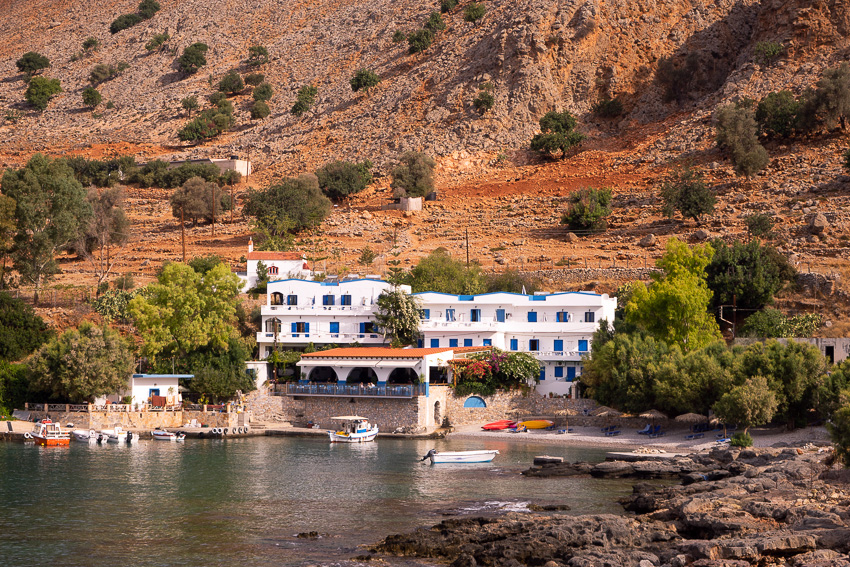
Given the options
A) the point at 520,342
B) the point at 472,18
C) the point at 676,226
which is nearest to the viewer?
the point at 520,342

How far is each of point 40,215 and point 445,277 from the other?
95.9 feet

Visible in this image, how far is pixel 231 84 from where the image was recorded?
134375 millimetres

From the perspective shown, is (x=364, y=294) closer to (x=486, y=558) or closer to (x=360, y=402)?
(x=360, y=402)

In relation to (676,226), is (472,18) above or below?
above

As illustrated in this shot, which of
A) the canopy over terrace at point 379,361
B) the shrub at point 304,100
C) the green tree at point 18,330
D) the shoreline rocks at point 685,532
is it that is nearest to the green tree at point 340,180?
the shrub at point 304,100

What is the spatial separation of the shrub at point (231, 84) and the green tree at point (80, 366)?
80722mm

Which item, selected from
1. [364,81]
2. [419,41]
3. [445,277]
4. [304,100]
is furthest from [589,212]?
[304,100]

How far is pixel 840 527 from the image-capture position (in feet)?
94.6

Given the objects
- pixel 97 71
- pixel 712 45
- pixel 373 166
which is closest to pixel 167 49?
pixel 97 71

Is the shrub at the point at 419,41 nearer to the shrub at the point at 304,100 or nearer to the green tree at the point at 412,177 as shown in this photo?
the shrub at the point at 304,100

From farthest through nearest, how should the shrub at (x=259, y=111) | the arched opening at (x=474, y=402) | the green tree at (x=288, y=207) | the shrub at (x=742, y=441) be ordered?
the shrub at (x=259, y=111), the green tree at (x=288, y=207), the arched opening at (x=474, y=402), the shrub at (x=742, y=441)

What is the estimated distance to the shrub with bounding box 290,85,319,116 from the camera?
396 feet

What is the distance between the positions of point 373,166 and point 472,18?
102ft

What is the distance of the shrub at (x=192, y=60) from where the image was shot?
475ft
